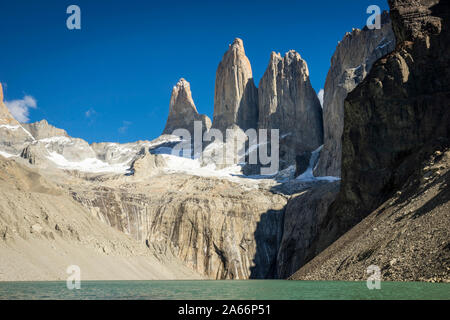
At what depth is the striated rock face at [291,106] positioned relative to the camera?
395 feet

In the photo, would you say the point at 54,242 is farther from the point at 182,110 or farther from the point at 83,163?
the point at 182,110

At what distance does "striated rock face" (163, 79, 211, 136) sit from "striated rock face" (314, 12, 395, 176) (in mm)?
63416

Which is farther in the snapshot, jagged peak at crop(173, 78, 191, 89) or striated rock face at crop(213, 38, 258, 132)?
jagged peak at crop(173, 78, 191, 89)

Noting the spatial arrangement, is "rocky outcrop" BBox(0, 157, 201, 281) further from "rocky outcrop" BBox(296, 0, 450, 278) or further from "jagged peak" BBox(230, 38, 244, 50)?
"jagged peak" BBox(230, 38, 244, 50)

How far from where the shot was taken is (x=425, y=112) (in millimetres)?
49188

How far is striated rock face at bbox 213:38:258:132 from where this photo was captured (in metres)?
135

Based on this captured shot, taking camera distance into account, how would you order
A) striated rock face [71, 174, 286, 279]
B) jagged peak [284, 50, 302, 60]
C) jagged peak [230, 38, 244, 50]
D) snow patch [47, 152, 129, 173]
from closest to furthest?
striated rock face [71, 174, 286, 279]
jagged peak [284, 50, 302, 60]
jagged peak [230, 38, 244, 50]
snow patch [47, 152, 129, 173]

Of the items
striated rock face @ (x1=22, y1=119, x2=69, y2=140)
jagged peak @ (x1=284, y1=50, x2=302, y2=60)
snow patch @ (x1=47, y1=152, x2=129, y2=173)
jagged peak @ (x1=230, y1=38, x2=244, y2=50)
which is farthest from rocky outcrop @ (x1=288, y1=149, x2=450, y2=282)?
striated rock face @ (x1=22, y1=119, x2=69, y2=140)

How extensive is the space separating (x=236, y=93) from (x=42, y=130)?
75.8 meters

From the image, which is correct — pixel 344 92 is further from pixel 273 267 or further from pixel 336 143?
pixel 273 267

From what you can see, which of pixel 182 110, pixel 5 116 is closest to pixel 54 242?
pixel 182 110

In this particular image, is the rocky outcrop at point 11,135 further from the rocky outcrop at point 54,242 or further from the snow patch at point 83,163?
the rocky outcrop at point 54,242

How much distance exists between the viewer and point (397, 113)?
1991 inches
